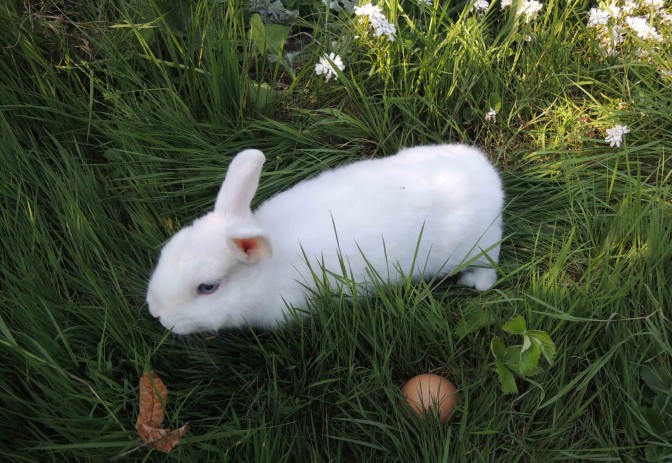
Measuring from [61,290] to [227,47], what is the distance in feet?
4.70

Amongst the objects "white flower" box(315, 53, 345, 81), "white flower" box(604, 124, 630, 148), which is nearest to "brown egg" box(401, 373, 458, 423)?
"white flower" box(604, 124, 630, 148)

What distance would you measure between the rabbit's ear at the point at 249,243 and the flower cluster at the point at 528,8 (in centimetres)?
198

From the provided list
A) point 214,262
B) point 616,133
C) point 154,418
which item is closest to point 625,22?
point 616,133

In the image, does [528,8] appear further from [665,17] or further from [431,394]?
[431,394]

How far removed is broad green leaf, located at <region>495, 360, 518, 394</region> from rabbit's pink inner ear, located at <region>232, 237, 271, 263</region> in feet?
3.27

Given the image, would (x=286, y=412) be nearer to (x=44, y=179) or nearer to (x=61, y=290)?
(x=61, y=290)

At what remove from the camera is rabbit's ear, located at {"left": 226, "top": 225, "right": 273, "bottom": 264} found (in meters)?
2.37

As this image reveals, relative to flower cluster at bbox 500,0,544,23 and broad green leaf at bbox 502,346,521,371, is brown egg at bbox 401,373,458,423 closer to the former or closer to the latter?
broad green leaf at bbox 502,346,521,371

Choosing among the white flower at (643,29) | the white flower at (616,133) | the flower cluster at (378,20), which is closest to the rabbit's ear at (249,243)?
the flower cluster at (378,20)

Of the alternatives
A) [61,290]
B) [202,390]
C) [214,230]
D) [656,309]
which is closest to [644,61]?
[656,309]

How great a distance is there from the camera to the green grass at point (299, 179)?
245 cm

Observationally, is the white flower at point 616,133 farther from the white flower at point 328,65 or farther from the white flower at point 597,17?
the white flower at point 328,65

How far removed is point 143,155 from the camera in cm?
309

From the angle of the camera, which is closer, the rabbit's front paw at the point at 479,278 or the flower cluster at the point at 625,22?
the rabbit's front paw at the point at 479,278
